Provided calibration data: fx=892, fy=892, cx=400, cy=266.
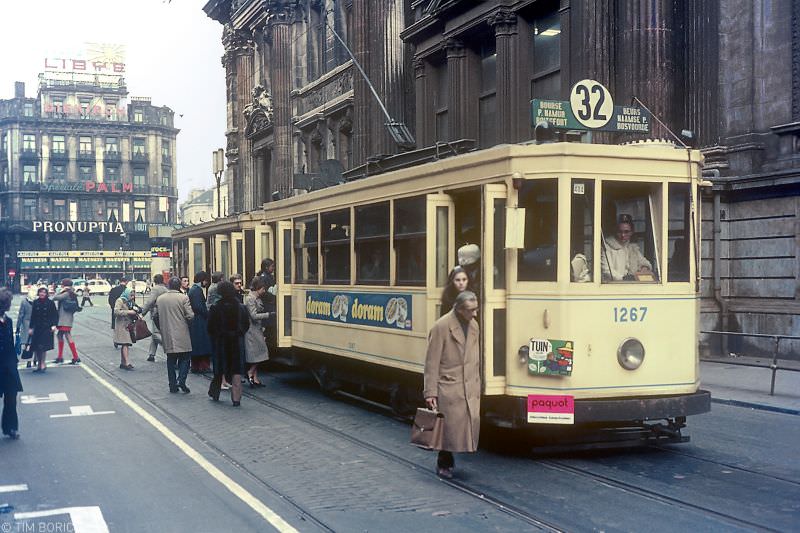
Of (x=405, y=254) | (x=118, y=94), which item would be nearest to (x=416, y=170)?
(x=405, y=254)

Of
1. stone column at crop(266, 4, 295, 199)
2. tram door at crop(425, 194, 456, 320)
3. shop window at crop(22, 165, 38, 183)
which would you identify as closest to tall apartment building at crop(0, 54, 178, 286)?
shop window at crop(22, 165, 38, 183)

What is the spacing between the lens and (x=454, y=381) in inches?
298

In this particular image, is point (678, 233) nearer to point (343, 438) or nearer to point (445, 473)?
point (445, 473)

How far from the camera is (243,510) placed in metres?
6.79

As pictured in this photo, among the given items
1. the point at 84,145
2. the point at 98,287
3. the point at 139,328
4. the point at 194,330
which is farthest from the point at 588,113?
the point at 84,145

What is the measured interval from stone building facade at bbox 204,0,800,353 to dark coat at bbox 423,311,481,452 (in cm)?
487

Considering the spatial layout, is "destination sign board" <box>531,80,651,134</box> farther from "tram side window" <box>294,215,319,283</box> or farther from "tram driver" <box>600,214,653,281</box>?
"tram side window" <box>294,215,319,283</box>

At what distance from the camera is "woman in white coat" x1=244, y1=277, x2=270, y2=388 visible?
1396 cm

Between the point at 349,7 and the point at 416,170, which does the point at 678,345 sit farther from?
the point at 349,7

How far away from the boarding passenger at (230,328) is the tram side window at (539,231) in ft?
17.3

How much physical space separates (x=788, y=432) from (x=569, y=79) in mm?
11629

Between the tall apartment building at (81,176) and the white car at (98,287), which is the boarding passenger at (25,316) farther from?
the tall apartment building at (81,176)

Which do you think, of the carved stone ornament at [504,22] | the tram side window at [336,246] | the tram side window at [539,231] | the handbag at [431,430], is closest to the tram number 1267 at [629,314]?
the tram side window at [539,231]

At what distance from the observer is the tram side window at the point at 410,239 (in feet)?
31.9
